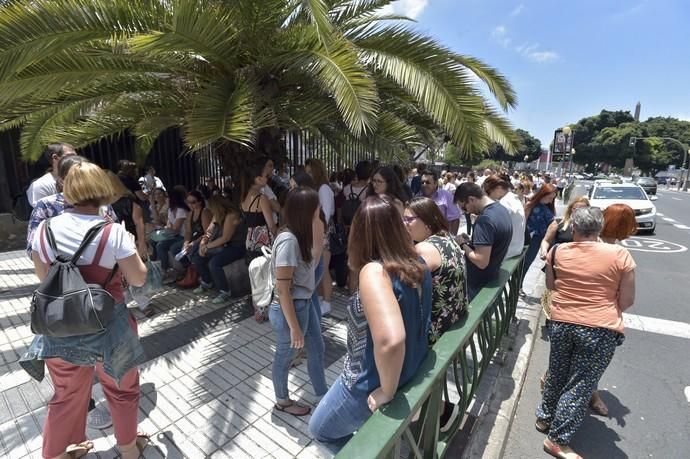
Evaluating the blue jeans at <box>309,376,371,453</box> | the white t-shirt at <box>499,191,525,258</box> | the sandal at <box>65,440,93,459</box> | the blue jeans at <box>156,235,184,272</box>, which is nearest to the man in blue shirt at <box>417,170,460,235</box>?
the white t-shirt at <box>499,191,525,258</box>

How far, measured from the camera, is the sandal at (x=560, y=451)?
2.34m

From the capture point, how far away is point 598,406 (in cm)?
283

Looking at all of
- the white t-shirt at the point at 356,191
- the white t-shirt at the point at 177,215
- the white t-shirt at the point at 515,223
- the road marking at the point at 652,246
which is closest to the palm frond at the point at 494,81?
the white t-shirt at the point at 515,223

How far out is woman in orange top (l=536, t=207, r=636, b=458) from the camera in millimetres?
2293

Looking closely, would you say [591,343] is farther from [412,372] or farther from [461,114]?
[461,114]

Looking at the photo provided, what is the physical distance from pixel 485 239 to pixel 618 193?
1175 centimetres

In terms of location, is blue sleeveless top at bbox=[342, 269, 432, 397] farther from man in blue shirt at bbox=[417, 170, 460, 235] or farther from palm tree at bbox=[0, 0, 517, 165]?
man in blue shirt at bbox=[417, 170, 460, 235]

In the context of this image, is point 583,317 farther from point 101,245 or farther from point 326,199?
point 101,245

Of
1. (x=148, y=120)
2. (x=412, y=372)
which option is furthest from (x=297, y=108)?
(x=412, y=372)

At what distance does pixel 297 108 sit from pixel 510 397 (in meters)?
3.57

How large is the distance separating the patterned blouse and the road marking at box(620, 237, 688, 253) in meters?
8.25

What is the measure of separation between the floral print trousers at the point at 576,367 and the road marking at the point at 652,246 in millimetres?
7340

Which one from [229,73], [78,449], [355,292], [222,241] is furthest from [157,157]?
[355,292]

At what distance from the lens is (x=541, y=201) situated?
479 centimetres
